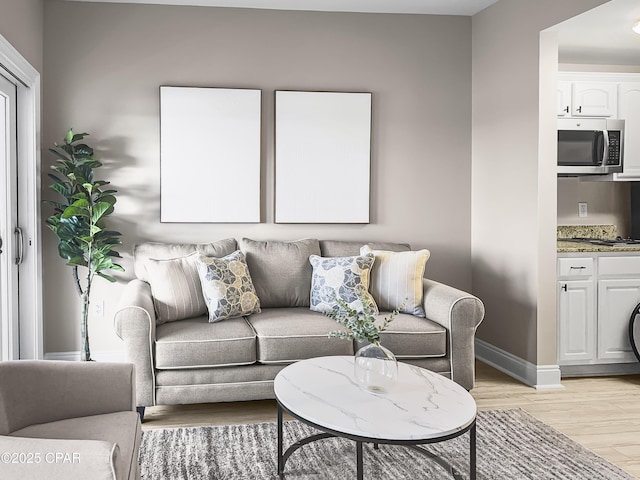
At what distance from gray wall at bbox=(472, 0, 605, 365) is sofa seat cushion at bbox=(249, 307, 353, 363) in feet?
4.57

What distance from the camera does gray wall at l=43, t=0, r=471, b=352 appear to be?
4.48m

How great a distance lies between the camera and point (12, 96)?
154 inches

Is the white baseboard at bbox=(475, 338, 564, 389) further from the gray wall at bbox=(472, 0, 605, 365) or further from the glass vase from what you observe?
the glass vase

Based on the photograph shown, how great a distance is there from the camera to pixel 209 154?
15.1 feet

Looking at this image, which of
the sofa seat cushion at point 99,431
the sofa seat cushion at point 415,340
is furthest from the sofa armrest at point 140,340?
the sofa seat cushion at point 415,340

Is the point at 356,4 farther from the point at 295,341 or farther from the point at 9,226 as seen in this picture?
the point at 9,226

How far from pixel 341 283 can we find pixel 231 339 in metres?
0.87

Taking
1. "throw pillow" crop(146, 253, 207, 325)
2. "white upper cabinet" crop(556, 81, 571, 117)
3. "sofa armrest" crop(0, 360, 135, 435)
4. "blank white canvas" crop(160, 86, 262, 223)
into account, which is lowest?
"sofa armrest" crop(0, 360, 135, 435)

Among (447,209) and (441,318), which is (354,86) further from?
(441,318)

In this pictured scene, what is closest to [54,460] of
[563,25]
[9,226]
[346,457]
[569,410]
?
[346,457]

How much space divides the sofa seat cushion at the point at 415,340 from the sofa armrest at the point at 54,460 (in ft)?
Answer: 7.57

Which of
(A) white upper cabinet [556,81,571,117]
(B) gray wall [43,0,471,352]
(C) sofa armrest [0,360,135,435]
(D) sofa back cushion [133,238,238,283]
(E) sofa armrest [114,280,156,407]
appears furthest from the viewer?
(A) white upper cabinet [556,81,571,117]

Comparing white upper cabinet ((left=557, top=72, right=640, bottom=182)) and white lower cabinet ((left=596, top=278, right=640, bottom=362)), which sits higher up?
white upper cabinet ((left=557, top=72, right=640, bottom=182))

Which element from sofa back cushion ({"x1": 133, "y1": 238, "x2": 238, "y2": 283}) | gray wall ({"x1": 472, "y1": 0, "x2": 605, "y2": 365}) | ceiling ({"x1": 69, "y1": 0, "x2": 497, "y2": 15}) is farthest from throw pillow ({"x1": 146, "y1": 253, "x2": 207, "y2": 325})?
gray wall ({"x1": 472, "y1": 0, "x2": 605, "y2": 365})
